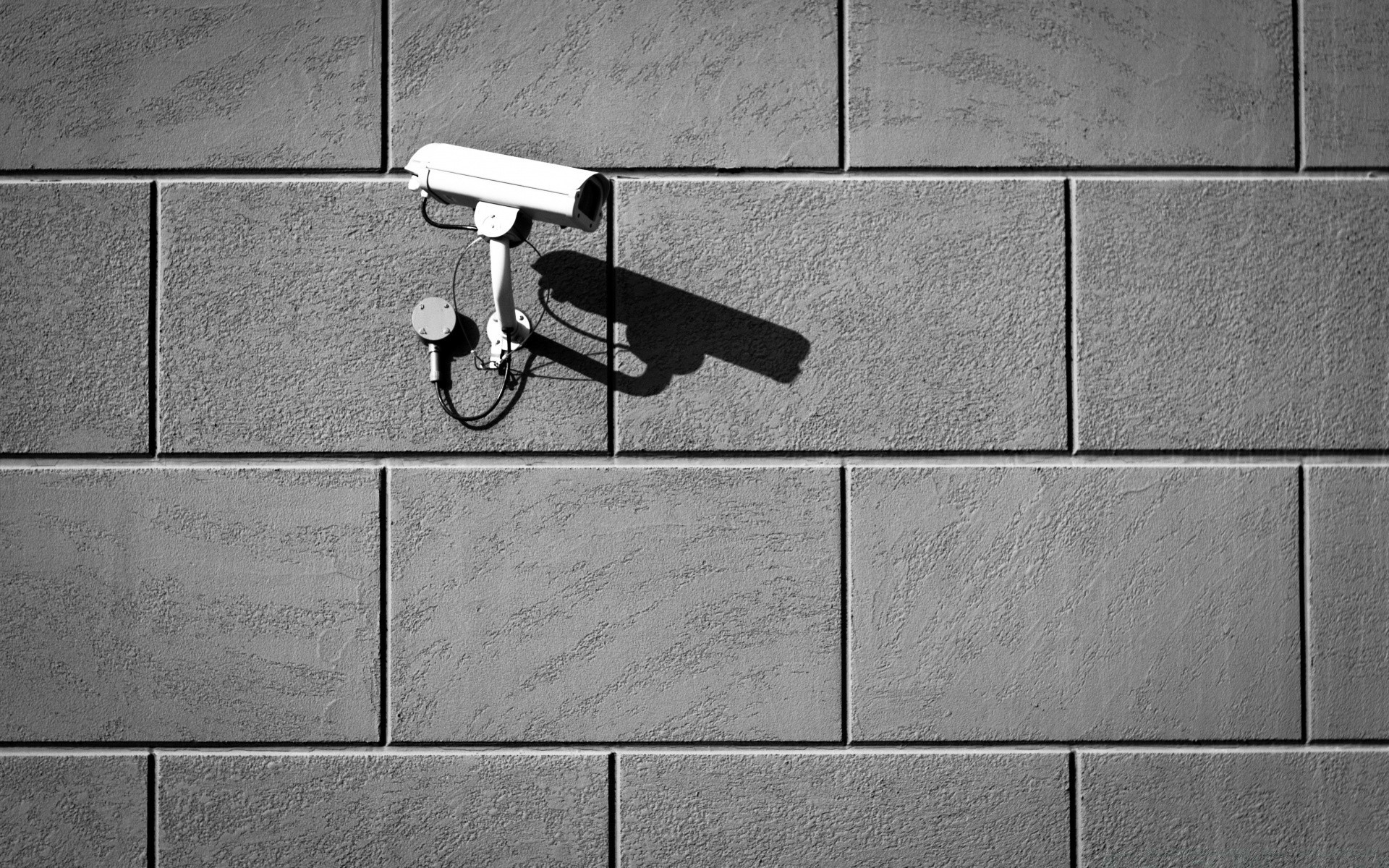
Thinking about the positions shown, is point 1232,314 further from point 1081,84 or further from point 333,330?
point 333,330

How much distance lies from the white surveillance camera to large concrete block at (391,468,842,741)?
606 mm

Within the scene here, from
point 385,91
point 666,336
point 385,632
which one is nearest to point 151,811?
point 385,632

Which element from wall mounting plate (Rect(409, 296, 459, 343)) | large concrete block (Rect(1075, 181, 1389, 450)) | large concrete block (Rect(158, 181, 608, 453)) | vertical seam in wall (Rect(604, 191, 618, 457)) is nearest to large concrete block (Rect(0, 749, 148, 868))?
large concrete block (Rect(158, 181, 608, 453))

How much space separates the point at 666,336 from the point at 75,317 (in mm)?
1613

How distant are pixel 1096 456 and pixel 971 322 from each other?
0.50 meters

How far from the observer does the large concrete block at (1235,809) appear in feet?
7.41

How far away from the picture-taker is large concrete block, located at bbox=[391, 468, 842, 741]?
226 cm

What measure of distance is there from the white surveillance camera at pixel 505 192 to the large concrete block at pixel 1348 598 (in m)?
2.05

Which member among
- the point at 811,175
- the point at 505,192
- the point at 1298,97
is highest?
the point at 1298,97

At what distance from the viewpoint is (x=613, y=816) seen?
2.27 metres

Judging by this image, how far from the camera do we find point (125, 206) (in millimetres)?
2307

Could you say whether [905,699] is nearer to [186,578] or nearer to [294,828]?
A: [294,828]

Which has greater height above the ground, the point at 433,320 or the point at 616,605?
the point at 433,320

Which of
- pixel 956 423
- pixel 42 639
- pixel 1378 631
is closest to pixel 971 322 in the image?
pixel 956 423
